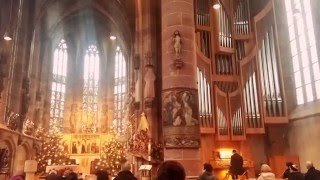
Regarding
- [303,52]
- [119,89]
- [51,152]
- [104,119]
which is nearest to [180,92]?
[303,52]

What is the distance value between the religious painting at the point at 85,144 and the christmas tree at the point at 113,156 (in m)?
3.58

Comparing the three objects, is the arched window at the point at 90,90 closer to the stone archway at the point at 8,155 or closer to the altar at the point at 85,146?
the altar at the point at 85,146

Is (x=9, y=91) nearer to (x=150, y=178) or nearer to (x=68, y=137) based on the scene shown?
(x=150, y=178)

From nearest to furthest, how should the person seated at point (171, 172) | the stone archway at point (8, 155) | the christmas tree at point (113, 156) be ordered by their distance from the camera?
the person seated at point (171, 172)
the stone archway at point (8, 155)
the christmas tree at point (113, 156)

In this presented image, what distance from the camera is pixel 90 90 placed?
31.1m

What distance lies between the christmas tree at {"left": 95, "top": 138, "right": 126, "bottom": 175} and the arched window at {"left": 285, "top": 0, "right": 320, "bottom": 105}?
14175mm

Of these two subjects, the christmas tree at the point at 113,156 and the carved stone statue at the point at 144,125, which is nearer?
the carved stone statue at the point at 144,125

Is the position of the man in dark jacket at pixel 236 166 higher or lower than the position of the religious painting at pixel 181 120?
lower

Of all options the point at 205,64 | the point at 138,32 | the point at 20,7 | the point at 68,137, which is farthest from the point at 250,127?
the point at 68,137

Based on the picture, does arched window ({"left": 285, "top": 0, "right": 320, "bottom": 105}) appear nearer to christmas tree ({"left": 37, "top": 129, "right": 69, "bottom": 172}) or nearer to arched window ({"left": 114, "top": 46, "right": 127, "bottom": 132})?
christmas tree ({"left": 37, "top": 129, "right": 69, "bottom": 172})

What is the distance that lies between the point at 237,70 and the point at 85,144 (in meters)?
18.0

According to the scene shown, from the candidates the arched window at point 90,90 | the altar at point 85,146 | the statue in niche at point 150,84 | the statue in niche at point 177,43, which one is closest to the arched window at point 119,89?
the arched window at point 90,90

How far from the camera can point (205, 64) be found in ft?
42.7

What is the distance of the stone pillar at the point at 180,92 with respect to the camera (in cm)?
988
